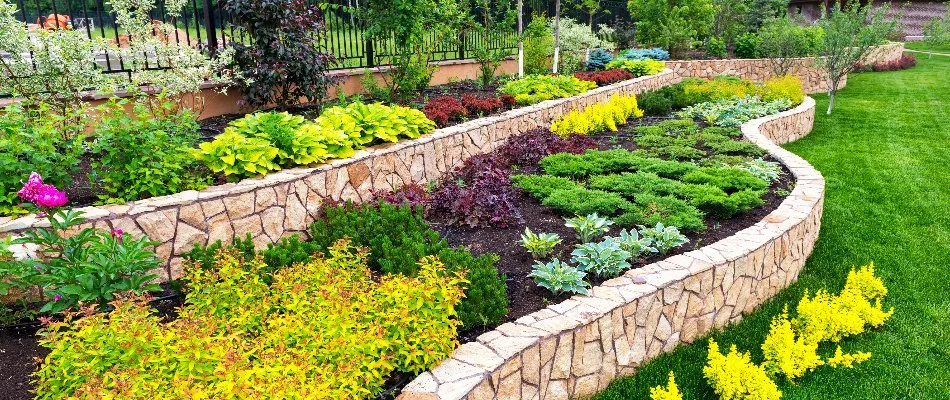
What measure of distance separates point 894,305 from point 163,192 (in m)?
5.53

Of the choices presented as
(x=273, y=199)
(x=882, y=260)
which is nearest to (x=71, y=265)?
(x=273, y=199)

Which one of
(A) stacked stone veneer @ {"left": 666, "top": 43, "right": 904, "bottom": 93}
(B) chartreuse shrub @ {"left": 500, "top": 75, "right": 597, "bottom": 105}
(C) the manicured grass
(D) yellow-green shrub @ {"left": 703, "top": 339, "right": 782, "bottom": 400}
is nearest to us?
(D) yellow-green shrub @ {"left": 703, "top": 339, "right": 782, "bottom": 400}

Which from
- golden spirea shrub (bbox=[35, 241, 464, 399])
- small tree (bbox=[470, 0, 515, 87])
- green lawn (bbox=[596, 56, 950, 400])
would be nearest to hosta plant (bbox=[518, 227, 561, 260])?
green lawn (bbox=[596, 56, 950, 400])

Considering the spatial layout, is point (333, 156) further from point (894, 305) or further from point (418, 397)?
point (894, 305)

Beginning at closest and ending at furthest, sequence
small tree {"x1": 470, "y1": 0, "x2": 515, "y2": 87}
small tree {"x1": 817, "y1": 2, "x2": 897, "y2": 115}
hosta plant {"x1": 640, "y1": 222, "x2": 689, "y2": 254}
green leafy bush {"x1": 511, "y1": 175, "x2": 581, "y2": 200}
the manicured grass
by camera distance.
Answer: hosta plant {"x1": 640, "y1": 222, "x2": 689, "y2": 254}, green leafy bush {"x1": 511, "y1": 175, "x2": 581, "y2": 200}, small tree {"x1": 470, "y1": 0, "x2": 515, "y2": 87}, small tree {"x1": 817, "y1": 2, "x2": 897, "y2": 115}, the manicured grass

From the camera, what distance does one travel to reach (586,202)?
19.0 ft

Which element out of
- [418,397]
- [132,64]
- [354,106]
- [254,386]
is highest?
[132,64]

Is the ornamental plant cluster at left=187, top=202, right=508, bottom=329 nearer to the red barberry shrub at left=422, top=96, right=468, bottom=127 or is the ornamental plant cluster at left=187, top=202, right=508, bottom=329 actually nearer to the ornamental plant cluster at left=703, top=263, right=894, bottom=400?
the ornamental plant cluster at left=703, top=263, right=894, bottom=400

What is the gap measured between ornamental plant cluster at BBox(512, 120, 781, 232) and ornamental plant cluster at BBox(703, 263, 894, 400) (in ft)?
3.98

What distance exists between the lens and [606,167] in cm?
724

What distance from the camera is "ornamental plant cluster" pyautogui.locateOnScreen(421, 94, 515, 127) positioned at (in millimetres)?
7723

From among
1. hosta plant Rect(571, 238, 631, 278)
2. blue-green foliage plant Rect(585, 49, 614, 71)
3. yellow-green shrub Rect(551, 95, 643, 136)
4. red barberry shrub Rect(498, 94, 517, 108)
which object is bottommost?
hosta plant Rect(571, 238, 631, 278)

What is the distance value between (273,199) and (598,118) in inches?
223

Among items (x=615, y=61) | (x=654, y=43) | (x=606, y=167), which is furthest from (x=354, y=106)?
(x=654, y=43)
